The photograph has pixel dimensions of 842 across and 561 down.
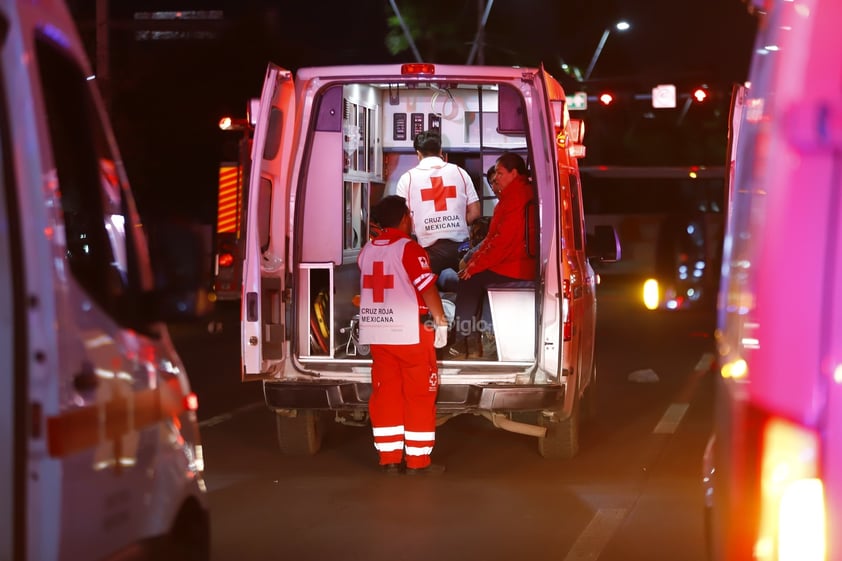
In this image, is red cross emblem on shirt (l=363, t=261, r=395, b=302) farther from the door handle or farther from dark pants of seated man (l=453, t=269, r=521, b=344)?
the door handle

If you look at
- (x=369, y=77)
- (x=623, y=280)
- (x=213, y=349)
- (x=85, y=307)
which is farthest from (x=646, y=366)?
(x=623, y=280)

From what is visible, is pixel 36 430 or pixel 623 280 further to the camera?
pixel 623 280

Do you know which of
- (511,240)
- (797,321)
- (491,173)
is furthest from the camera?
(491,173)

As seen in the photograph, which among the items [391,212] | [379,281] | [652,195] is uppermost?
[391,212]

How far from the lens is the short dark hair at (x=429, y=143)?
11023 mm

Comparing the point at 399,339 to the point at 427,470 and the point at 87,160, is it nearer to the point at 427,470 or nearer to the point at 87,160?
the point at 427,470

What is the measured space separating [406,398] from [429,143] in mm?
2568

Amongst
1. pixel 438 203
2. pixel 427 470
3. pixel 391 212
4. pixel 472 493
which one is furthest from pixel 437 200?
pixel 472 493

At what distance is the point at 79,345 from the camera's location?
372cm

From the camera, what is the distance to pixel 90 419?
Answer: 374cm

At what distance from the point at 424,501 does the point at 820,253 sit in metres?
5.48

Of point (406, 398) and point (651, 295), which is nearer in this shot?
point (406, 398)

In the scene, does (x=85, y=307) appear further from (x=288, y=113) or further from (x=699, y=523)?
(x=288, y=113)

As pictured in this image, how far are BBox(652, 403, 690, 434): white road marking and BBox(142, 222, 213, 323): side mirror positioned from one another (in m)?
7.60
